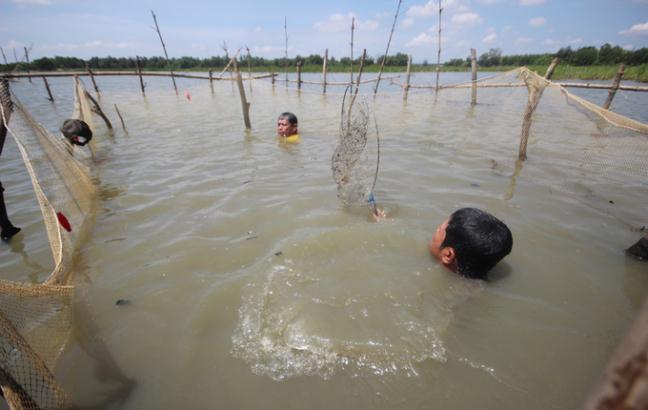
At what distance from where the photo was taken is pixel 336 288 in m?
2.66

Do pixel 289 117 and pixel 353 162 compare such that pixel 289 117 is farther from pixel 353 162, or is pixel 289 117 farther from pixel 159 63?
pixel 159 63

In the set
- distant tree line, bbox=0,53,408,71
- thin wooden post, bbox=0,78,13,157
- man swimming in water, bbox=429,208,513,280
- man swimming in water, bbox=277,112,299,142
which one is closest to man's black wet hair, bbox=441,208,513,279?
man swimming in water, bbox=429,208,513,280

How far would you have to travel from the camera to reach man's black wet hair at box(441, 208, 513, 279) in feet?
8.71

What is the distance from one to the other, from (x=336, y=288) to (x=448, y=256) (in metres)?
1.10

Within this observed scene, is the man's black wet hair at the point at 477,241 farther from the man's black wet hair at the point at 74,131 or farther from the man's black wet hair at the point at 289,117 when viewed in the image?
the man's black wet hair at the point at 74,131

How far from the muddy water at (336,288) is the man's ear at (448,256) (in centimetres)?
10

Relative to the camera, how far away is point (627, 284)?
2.86m

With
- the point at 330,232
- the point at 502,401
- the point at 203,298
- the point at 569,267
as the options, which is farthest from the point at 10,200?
the point at 569,267

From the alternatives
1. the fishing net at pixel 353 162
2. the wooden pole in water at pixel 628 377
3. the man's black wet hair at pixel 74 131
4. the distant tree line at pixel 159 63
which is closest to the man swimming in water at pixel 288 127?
the fishing net at pixel 353 162

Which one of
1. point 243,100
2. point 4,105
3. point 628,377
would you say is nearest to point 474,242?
point 628,377

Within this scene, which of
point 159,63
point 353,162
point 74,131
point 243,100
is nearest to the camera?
point 353,162

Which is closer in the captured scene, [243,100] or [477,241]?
[477,241]

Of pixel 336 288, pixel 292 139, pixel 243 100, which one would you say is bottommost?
pixel 336 288

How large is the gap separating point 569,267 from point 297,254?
8.83 ft
